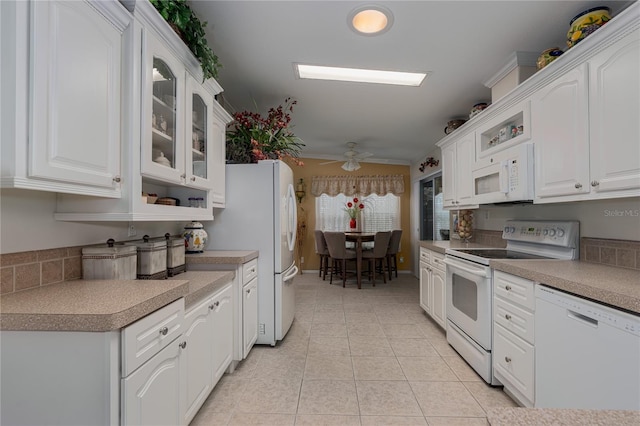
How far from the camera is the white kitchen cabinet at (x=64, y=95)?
2.95ft

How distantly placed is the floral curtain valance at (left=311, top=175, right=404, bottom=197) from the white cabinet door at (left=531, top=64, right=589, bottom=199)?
157 inches

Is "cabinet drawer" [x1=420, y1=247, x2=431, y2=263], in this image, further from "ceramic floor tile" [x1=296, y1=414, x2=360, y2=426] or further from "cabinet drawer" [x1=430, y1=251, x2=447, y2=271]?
"ceramic floor tile" [x1=296, y1=414, x2=360, y2=426]

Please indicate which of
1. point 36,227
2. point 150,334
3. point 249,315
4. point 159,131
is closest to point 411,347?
point 249,315

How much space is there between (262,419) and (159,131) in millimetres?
1742

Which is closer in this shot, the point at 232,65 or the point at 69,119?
the point at 69,119

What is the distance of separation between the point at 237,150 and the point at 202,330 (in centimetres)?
178

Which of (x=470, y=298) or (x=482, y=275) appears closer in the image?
(x=482, y=275)

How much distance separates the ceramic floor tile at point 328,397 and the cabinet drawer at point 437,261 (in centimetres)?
143

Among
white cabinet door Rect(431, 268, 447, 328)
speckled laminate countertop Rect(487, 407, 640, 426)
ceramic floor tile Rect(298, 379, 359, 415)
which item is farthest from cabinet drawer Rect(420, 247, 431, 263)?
speckled laminate countertop Rect(487, 407, 640, 426)

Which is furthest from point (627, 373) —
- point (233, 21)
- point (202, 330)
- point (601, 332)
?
point (233, 21)

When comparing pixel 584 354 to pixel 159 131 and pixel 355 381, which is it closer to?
pixel 355 381

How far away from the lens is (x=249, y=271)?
7.63 feet

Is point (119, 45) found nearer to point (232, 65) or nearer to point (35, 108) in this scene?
point (35, 108)

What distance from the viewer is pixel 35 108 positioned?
3.05 feet
